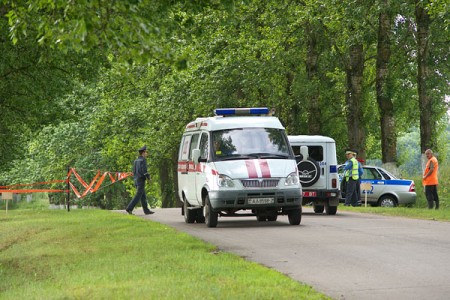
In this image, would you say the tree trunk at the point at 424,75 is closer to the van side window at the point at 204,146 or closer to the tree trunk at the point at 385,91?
the tree trunk at the point at 385,91

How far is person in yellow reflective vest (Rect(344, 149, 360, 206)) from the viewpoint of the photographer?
28.7 meters

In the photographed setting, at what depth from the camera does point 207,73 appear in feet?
128

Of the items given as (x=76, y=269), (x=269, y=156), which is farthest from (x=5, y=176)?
(x=76, y=269)

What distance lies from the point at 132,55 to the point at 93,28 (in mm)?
527

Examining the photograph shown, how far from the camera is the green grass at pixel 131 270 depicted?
876 centimetres

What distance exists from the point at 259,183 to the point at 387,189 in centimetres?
1494

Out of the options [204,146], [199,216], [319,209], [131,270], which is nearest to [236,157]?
[204,146]

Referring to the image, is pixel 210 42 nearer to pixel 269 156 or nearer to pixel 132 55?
pixel 269 156

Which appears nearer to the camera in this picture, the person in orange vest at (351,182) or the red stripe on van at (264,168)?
the red stripe on van at (264,168)

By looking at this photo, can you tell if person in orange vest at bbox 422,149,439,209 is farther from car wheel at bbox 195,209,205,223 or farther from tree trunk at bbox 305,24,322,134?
tree trunk at bbox 305,24,322,134

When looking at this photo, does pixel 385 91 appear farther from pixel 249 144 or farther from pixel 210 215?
pixel 210 215

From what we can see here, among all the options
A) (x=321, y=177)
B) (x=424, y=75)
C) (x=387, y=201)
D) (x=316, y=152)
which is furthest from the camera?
(x=387, y=201)

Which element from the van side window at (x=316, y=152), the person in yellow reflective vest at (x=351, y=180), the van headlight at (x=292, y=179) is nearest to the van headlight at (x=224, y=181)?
the van headlight at (x=292, y=179)

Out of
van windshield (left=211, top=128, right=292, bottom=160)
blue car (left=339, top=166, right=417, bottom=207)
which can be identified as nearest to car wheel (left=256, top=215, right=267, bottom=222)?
van windshield (left=211, top=128, right=292, bottom=160)
